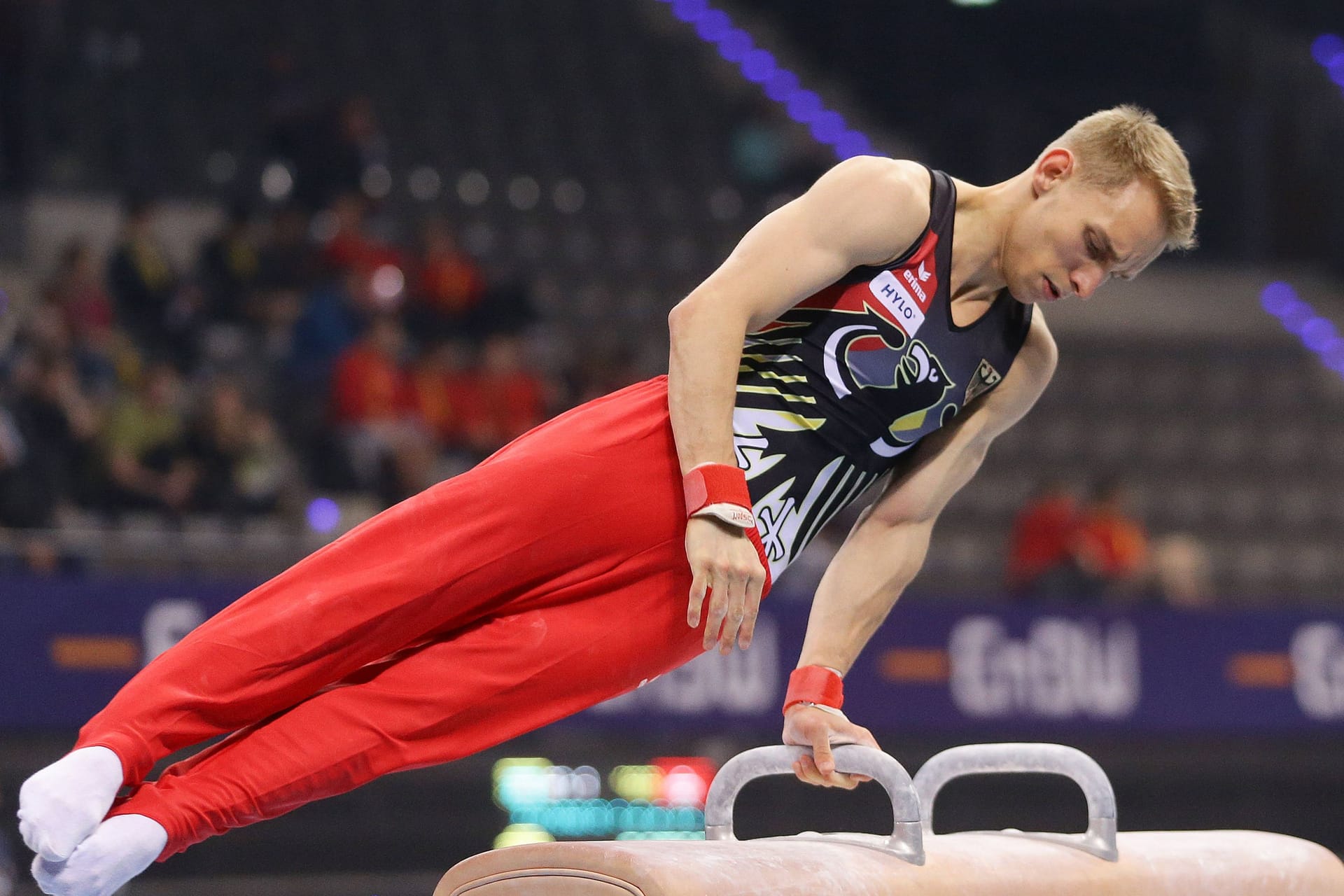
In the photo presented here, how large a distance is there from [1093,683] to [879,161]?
213 inches

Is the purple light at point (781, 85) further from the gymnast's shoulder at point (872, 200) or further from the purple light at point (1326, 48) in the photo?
the gymnast's shoulder at point (872, 200)

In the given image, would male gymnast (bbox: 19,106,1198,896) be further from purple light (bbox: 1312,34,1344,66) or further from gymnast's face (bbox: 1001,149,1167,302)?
purple light (bbox: 1312,34,1344,66)

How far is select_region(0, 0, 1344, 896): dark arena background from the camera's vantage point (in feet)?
21.6

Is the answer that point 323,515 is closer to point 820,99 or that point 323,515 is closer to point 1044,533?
point 1044,533

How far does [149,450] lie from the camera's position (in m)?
6.72

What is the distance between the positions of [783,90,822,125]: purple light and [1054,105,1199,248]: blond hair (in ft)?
31.7

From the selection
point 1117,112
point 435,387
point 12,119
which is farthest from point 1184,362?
point 1117,112

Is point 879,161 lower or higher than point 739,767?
higher

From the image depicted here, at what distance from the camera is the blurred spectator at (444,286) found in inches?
331

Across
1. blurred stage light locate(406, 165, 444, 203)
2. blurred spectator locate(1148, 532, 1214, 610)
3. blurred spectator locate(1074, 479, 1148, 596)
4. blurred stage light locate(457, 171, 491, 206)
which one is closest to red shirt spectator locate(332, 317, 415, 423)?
blurred stage light locate(406, 165, 444, 203)

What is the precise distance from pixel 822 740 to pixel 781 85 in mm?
10225

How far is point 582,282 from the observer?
10.3 m

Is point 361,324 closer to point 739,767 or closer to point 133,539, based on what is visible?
point 133,539

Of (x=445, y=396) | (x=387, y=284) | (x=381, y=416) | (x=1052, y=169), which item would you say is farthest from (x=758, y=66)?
(x=1052, y=169)
